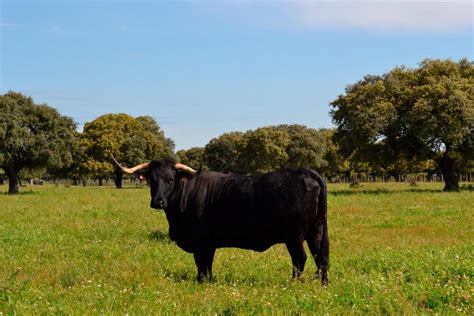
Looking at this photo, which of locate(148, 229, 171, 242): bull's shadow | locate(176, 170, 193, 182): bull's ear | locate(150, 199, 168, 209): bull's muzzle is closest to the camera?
locate(150, 199, 168, 209): bull's muzzle

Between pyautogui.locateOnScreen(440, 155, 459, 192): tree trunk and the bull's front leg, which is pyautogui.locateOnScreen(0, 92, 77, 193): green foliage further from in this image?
the bull's front leg

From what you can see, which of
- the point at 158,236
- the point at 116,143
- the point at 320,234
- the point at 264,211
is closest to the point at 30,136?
the point at 116,143

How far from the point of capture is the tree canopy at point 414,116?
40.7 metres

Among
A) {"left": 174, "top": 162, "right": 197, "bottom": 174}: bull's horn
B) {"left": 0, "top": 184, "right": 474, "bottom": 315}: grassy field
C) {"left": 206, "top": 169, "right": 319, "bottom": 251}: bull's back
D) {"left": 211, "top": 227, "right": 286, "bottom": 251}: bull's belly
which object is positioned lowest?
{"left": 0, "top": 184, "right": 474, "bottom": 315}: grassy field

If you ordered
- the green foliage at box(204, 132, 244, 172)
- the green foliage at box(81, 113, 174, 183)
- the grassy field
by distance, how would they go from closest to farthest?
the grassy field, the green foliage at box(81, 113, 174, 183), the green foliage at box(204, 132, 244, 172)

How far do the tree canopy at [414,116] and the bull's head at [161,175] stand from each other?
109ft

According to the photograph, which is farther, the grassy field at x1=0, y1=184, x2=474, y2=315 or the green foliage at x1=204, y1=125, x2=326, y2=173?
the green foliage at x1=204, y1=125, x2=326, y2=173

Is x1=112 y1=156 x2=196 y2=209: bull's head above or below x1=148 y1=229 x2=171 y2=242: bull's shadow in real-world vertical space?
above

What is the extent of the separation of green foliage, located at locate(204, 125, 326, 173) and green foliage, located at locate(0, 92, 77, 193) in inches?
1814

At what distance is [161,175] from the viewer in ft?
34.3

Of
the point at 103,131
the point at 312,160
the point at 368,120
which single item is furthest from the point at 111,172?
the point at 368,120

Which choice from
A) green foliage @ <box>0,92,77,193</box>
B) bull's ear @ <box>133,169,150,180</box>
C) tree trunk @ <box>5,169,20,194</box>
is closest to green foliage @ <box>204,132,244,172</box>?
green foliage @ <box>0,92,77,193</box>

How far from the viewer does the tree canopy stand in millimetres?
40688

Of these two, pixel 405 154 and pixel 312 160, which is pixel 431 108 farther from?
pixel 312 160
